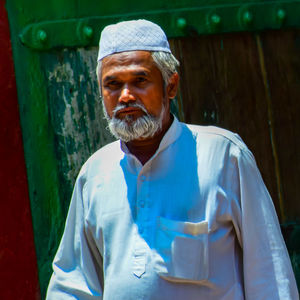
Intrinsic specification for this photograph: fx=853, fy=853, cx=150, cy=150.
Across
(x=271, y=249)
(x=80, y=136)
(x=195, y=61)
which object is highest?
(x=195, y=61)

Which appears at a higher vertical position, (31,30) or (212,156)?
(31,30)

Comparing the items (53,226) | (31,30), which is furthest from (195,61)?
(53,226)

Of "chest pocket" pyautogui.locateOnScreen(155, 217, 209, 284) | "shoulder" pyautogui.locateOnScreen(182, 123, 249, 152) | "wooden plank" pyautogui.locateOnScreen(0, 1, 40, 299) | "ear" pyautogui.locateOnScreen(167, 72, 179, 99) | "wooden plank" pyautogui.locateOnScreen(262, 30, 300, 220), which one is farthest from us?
"wooden plank" pyautogui.locateOnScreen(262, 30, 300, 220)

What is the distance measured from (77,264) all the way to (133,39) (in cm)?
77

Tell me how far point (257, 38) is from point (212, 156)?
125 centimetres

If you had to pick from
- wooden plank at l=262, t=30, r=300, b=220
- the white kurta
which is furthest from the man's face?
wooden plank at l=262, t=30, r=300, b=220

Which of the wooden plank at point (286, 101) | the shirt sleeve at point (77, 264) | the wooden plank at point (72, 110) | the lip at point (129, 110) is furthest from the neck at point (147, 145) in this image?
the wooden plank at point (286, 101)

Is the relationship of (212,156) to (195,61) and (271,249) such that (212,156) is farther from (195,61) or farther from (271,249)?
(195,61)

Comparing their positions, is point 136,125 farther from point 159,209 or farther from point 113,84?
point 159,209

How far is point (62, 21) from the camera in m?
3.73

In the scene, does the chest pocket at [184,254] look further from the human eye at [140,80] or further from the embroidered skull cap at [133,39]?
the embroidered skull cap at [133,39]

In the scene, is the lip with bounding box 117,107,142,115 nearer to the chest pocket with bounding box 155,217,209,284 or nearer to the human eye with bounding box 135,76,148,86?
the human eye with bounding box 135,76,148,86

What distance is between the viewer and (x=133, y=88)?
275 centimetres

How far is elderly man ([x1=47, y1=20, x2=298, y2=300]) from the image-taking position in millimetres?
2607
